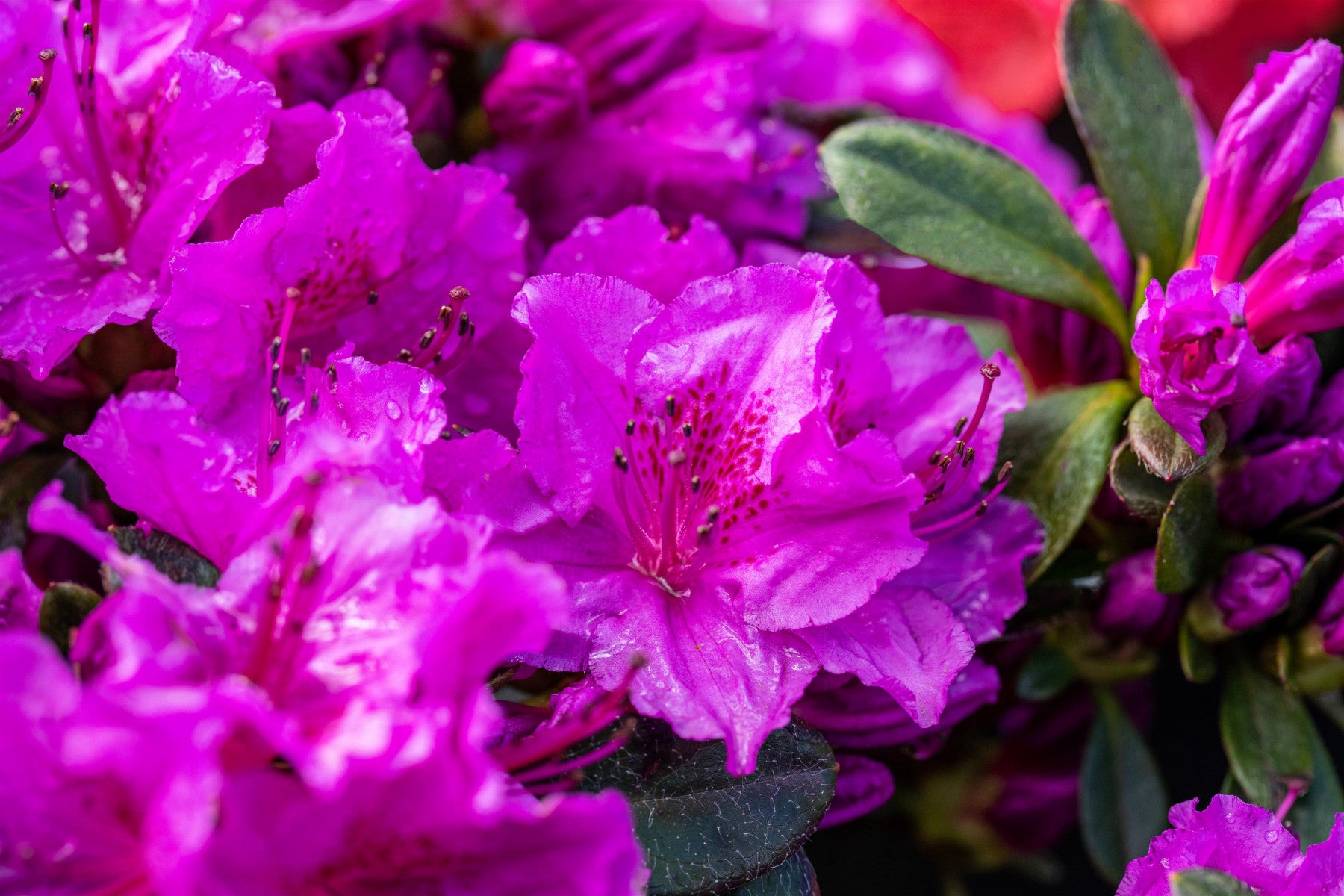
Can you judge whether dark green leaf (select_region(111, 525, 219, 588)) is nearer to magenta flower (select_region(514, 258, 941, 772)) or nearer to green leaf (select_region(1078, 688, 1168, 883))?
magenta flower (select_region(514, 258, 941, 772))

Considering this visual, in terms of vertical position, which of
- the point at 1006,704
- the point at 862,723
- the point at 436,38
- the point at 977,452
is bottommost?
the point at 1006,704

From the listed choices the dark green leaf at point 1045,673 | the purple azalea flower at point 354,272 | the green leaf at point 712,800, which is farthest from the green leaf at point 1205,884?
the purple azalea flower at point 354,272

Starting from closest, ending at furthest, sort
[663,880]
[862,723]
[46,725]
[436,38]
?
Result: [46,725] < [663,880] < [862,723] < [436,38]

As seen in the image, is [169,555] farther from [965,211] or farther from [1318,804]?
[1318,804]

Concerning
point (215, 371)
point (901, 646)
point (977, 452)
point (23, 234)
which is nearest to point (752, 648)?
point (901, 646)

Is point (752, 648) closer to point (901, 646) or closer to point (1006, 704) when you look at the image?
point (901, 646)

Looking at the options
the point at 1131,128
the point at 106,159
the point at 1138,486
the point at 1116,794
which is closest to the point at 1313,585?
the point at 1138,486

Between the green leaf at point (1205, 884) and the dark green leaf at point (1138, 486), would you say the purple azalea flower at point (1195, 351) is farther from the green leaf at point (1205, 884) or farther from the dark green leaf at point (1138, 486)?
the green leaf at point (1205, 884)
